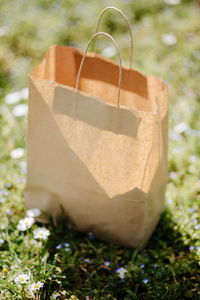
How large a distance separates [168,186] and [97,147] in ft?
2.25

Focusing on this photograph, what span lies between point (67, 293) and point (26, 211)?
519 millimetres

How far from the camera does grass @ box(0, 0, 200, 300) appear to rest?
126 centimetres

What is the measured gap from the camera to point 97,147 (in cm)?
123

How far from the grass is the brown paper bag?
11 centimetres

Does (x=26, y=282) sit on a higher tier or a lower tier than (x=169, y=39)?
lower

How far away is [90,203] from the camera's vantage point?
137 cm

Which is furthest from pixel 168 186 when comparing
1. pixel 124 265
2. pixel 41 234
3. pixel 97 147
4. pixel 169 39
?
pixel 169 39

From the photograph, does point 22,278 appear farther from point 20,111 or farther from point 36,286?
point 20,111

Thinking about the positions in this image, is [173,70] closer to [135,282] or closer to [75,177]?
[75,177]

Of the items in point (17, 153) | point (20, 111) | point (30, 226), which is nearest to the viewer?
point (30, 226)

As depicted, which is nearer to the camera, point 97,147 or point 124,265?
point 97,147

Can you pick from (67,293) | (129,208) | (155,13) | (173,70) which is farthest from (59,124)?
(155,13)

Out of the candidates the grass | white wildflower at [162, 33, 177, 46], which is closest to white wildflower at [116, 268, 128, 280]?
the grass

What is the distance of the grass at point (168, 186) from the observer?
1.26m
